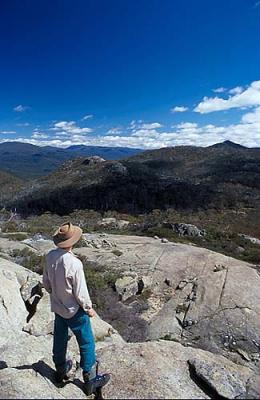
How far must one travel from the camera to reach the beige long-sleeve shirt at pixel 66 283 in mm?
4906

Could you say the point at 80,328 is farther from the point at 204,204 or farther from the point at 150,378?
the point at 204,204

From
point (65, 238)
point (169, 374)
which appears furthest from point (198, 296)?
point (65, 238)

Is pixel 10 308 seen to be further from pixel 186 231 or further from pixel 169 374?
pixel 186 231

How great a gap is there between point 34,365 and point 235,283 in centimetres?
1223

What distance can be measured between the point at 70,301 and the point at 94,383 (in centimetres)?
119

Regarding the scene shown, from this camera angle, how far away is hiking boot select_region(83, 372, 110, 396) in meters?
5.05

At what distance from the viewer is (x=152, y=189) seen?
9500cm

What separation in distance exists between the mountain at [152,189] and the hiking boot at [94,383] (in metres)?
65.4

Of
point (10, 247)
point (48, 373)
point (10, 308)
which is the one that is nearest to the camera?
point (48, 373)

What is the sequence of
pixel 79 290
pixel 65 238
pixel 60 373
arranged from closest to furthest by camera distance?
pixel 79 290 < pixel 65 238 < pixel 60 373

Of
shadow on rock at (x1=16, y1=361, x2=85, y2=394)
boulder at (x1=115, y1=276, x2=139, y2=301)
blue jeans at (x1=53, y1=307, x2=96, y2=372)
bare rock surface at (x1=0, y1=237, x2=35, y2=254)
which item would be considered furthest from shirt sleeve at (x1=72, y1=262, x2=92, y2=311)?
bare rock surface at (x1=0, y1=237, x2=35, y2=254)

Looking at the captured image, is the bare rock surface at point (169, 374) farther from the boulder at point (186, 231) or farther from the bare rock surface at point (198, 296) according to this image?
the boulder at point (186, 231)

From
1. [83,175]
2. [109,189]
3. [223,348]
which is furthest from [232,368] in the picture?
[83,175]

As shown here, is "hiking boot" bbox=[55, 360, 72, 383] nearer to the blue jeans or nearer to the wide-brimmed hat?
the blue jeans
